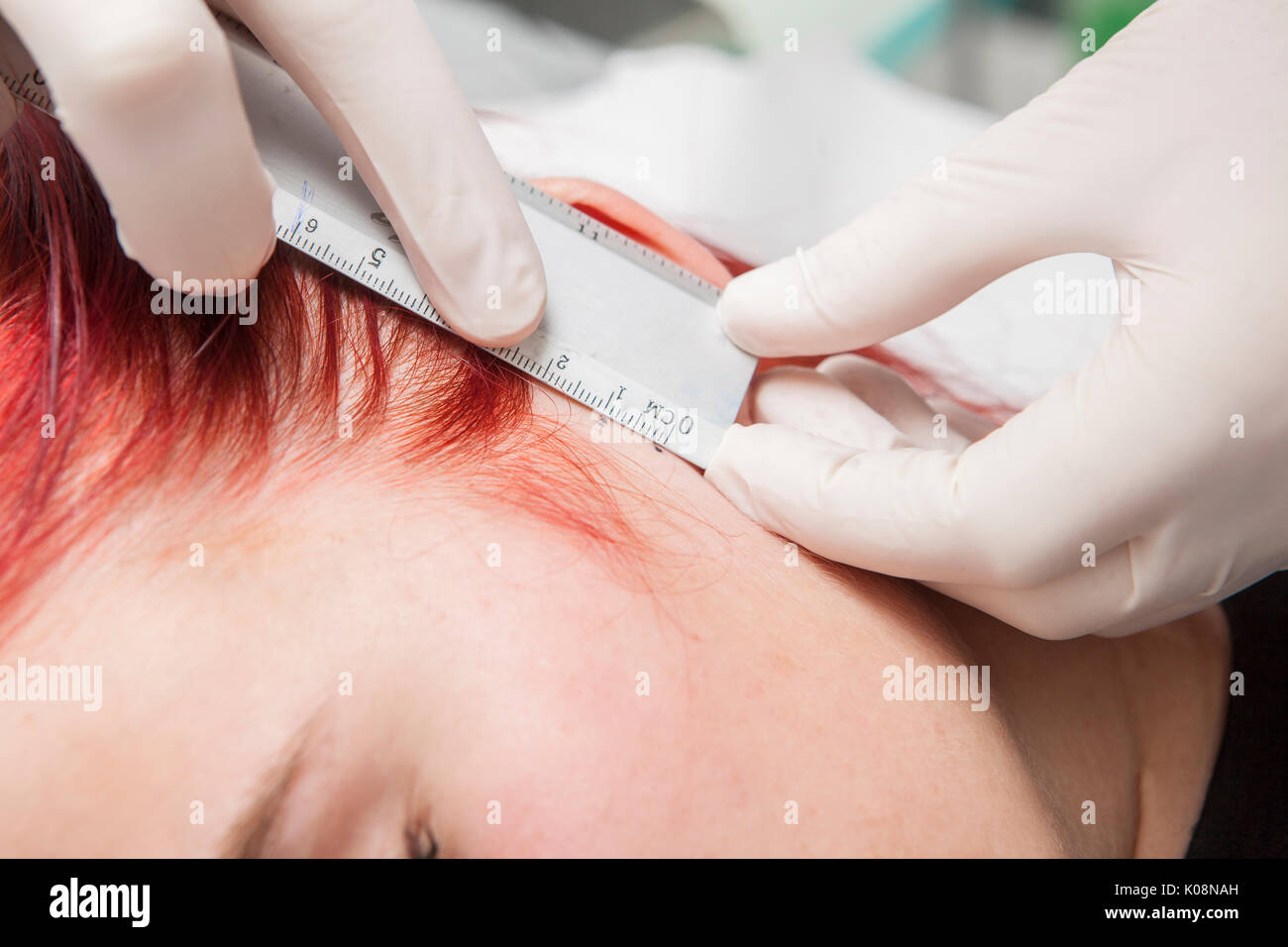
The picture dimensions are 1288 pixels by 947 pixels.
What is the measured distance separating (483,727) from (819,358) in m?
1.00

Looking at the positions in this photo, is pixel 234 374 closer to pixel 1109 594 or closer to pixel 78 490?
pixel 78 490

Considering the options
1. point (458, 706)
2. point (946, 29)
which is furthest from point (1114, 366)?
point (946, 29)

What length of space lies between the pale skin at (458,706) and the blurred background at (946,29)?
179 centimetres

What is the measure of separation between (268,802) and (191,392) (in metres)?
0.45

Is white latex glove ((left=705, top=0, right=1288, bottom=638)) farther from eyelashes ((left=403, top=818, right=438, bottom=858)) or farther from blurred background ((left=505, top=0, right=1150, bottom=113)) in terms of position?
blurred background ((left=505, top=0, right=1150, bottom=113))

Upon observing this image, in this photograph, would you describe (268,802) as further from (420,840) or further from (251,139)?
(251,139)

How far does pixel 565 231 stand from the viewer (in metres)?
1.20

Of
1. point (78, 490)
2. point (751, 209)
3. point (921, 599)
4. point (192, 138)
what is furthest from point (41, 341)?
point (751, 209)

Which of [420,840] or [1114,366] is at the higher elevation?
[1114,366]

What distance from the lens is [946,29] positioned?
7.58ft

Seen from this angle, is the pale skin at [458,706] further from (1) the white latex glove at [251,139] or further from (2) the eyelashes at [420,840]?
(1) the white latex glove at [251,139]

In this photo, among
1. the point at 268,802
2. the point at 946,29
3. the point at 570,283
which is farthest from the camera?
the point at 946,29

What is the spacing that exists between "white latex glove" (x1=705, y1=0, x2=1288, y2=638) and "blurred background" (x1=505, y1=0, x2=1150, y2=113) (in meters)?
1.37

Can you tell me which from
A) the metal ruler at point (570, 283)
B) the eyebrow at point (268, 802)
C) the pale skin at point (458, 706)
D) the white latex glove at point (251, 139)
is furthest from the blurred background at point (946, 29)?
the eyebrow at point (268, 802)
